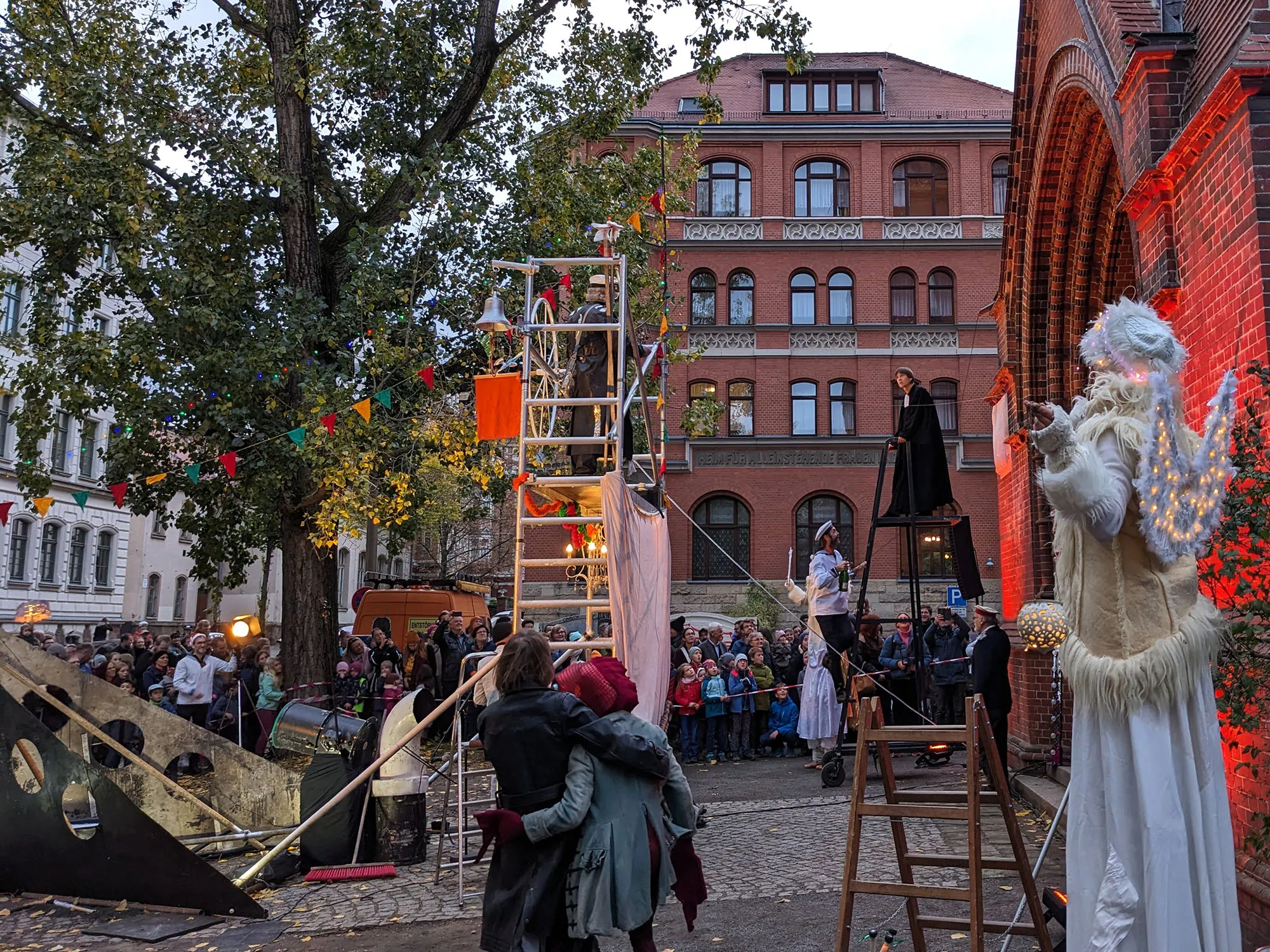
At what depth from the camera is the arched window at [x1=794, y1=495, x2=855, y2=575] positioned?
32.4m

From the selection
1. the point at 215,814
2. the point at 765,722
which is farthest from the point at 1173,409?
the point at 765,722

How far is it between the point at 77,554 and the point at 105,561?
162 cm

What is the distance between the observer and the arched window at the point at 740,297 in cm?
3412

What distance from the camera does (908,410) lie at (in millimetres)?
9484

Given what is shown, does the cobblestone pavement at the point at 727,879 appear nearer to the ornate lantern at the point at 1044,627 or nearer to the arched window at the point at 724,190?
the ornate lantern at the point at 1044,627

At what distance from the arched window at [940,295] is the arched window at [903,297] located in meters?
0.47

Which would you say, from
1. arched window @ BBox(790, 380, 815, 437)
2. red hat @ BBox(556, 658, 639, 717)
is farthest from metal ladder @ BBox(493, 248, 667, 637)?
arched window @ BBox(790, 380, 815, 437)

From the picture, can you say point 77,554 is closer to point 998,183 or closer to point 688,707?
point 688,707

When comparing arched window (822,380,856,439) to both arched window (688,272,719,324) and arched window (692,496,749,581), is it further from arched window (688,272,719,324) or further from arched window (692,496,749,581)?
arched window (688,272,719,324)

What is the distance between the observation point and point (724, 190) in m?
34.6

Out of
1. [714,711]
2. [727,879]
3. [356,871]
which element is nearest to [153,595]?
[714,711]

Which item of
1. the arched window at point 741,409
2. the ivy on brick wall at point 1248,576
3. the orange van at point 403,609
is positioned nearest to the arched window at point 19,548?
the orange van at point 403,609

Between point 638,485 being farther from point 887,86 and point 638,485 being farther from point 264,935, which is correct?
point 887,86

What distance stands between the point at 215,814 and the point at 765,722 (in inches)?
335
